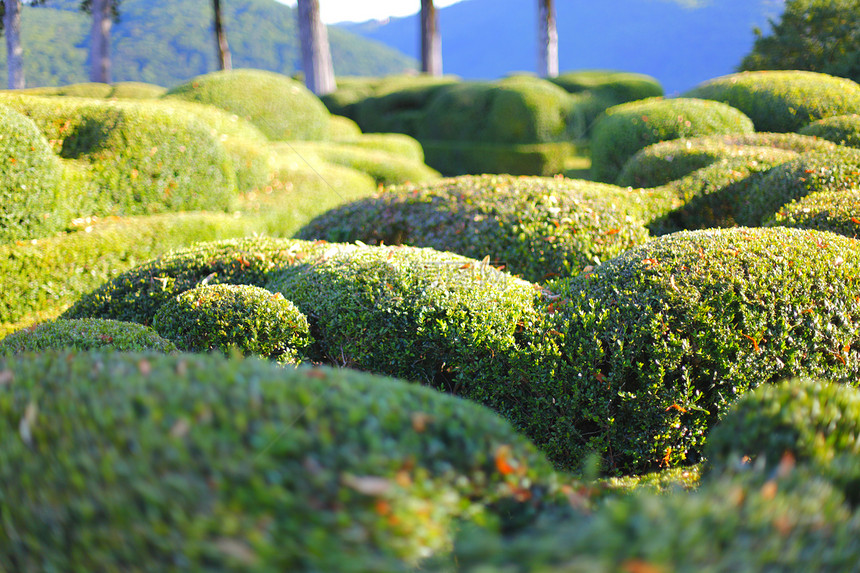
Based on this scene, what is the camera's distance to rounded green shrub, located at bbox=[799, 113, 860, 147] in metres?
8.07

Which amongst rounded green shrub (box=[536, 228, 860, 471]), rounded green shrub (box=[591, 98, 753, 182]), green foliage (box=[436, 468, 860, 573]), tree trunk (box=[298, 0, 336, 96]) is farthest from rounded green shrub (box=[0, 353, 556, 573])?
tree trunk (box=[298, 0, 336, 96])

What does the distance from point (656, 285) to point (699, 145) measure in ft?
17.1

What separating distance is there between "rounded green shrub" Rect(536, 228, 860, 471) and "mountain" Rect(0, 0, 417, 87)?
9.82 meters

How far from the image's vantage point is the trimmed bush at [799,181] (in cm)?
600

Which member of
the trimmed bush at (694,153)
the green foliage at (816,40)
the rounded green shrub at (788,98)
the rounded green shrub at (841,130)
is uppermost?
the green foliage at (816,40)

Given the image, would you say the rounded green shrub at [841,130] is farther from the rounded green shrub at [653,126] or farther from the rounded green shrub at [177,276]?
the rounded green shrub at [177,276]

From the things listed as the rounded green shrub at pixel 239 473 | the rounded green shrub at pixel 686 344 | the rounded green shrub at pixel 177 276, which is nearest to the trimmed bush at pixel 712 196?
the rounded green shrub at pixel 686 344

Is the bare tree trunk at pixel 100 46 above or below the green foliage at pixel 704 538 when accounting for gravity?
above

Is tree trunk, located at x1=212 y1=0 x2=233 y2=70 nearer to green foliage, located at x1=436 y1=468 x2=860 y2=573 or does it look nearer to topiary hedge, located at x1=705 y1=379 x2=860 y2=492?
topiary hedge, located at x1=705 y1=379 x2=860 y2=492

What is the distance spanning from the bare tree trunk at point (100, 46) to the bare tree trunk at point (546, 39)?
16.0 meters

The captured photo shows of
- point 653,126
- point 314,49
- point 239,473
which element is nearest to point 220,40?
point 314,49

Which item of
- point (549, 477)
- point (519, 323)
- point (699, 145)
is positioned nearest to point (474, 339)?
point (519, 323)

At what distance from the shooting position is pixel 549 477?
6.92ft

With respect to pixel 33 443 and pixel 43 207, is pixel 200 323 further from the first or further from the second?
pixel 43 207
